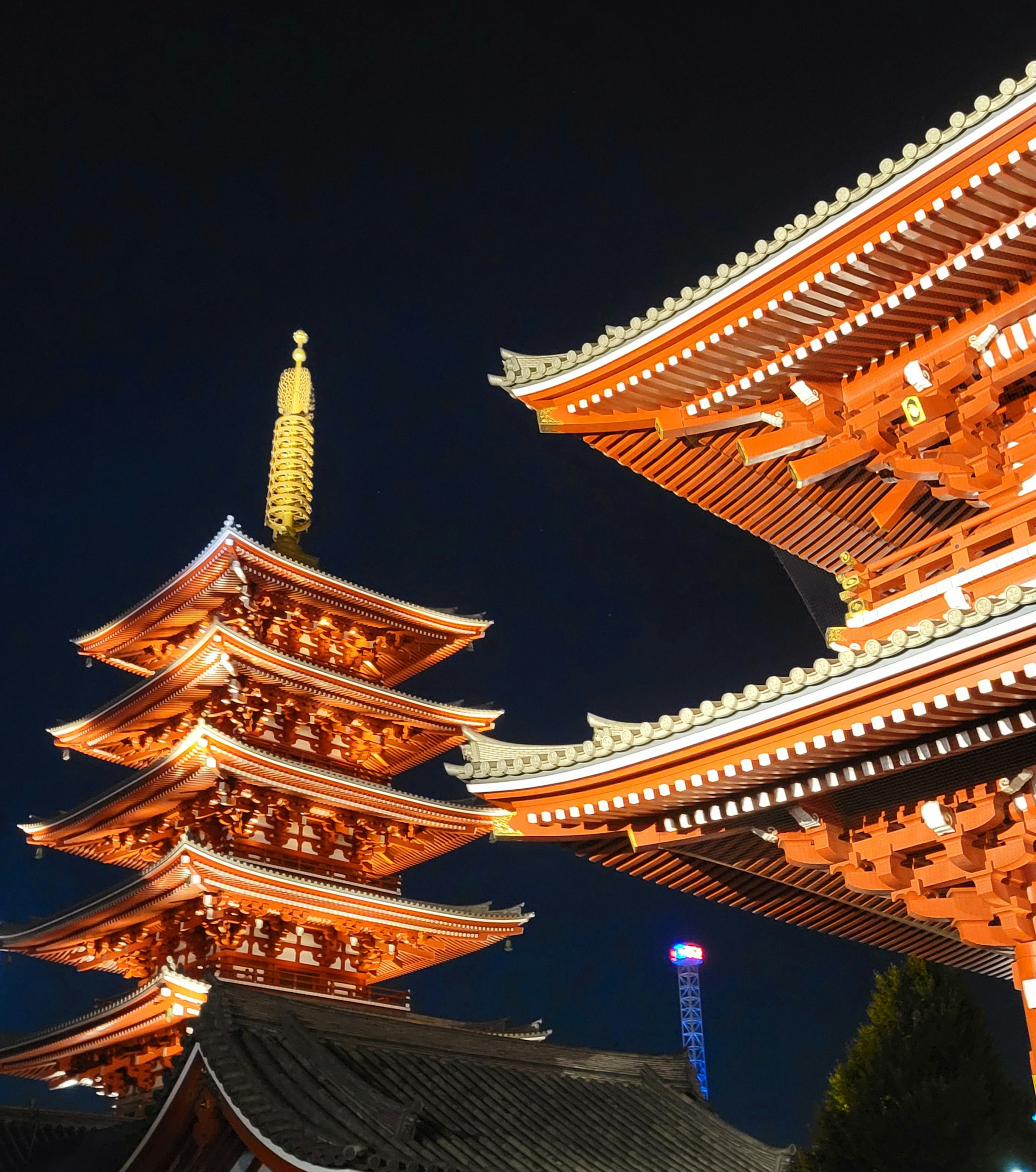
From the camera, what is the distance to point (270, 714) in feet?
80.8

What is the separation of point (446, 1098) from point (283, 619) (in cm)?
1509

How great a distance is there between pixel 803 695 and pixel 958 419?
10.5ft

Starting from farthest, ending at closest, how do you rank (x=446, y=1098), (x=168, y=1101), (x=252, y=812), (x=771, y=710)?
(x=252, y=812)
(x=446, y=1098)
(x=168, y=1101)
(x=771, y=710)

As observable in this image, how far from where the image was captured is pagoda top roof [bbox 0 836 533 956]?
68.5ft

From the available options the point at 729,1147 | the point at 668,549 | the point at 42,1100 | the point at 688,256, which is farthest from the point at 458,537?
the point at 729,1147

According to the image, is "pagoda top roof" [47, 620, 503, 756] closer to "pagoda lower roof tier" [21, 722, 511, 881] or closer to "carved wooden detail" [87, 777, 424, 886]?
"pagoda lower roof tier" [21, 722, 511, 881]

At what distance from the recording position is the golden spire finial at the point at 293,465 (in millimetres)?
27938

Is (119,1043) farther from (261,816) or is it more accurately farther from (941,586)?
(941,586)

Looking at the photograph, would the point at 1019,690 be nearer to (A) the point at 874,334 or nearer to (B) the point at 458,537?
(A) the point at 874,334

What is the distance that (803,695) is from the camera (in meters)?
8.39

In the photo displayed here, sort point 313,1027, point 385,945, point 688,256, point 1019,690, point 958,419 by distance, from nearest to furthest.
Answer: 1. point 1019,690
2. point 958,419
3. point 313,1027
4. point 385,945
5. point 688,256

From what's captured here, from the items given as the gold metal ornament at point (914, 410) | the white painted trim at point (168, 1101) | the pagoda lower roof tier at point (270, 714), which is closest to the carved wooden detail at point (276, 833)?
the pagoda lower roof tier at point (270, 714)

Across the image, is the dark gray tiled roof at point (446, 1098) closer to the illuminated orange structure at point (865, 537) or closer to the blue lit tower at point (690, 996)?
the illuminated orange structure at point (865, 537)

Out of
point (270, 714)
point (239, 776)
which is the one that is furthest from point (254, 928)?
point (270, 714)
